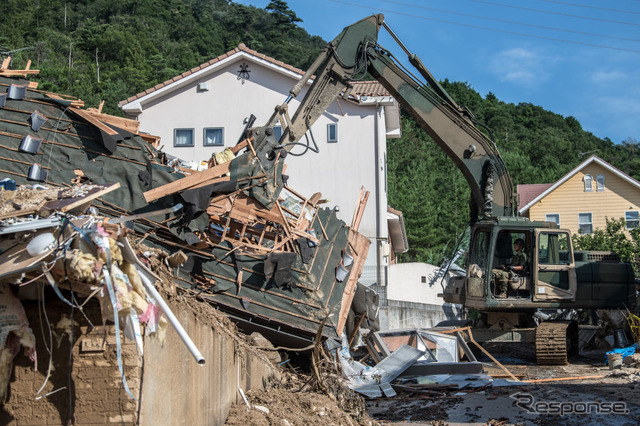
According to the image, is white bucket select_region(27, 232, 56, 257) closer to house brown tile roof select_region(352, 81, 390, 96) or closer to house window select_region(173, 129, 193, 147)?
house brown tile roof select_region(352, 81, 390, 96)

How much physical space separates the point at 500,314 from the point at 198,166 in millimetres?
7042

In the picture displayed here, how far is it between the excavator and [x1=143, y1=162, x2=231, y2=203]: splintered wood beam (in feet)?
9.85

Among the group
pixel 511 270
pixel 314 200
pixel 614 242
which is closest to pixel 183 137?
pixel 314 200

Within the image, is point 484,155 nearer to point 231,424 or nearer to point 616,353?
point 616,353

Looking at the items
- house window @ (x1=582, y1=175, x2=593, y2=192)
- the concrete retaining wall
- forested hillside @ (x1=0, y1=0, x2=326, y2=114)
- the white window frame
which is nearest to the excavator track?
the concrete retaining wall

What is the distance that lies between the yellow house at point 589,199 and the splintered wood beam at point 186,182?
86.5ft

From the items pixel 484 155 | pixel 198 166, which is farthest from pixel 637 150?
pixel 198 166

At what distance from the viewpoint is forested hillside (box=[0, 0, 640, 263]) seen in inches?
1795

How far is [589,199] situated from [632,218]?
2.11m

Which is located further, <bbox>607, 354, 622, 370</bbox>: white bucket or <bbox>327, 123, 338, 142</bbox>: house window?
<bbox>327, 123, 338, 142</bbox>: house window

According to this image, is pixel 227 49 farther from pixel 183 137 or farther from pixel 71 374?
pixel 71 374

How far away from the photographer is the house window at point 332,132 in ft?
83.5

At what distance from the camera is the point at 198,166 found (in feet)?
42.5

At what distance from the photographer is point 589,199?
113 feet
